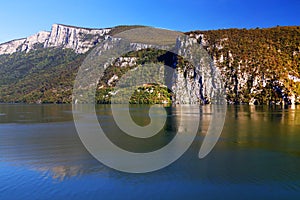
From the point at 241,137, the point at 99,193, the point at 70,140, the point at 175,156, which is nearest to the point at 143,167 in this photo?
the point at 175,156

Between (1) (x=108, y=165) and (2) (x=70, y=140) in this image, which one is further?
(2) (x=70, y=140)

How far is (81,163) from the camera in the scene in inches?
1077

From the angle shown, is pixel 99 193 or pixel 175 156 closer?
pixel 99 193

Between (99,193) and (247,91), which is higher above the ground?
(247,91)

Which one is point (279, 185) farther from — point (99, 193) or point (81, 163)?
point (81, 163)

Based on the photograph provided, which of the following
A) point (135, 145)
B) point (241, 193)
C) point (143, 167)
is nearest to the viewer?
point (241, 193)

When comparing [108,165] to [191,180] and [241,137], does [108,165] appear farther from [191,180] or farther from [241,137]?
[241,137]

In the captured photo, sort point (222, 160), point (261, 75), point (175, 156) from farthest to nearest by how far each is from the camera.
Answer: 1. point (261, 75)
2. point (175, 156)
3. point (222, 160)

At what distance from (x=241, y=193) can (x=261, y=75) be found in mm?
182846

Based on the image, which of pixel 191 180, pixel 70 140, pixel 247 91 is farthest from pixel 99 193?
pixel 247 91

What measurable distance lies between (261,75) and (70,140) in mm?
170739

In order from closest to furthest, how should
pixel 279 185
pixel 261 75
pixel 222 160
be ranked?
pixel 279 185
pixel 222 160
pixel 261 75

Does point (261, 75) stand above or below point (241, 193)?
above

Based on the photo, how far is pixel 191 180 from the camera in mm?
21938
